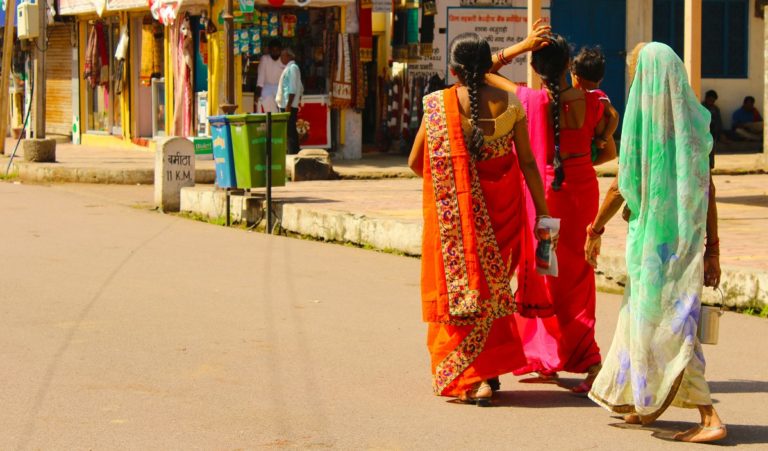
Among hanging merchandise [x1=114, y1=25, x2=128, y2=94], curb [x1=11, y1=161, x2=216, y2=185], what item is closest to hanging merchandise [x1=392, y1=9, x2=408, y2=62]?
curb [x1=11, y1=161, x2=216, y2=185]

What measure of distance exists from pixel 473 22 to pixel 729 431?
58.2 ft

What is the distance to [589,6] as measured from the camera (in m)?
23.1

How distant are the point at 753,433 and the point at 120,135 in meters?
21.5

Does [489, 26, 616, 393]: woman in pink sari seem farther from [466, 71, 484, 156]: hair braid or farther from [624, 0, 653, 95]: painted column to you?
[624, 0, 653, 95]: painted column

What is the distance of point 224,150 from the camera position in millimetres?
13703

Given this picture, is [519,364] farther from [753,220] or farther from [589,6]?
[589,6]

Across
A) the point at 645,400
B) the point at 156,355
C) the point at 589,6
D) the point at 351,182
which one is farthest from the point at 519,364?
the point at 589,6

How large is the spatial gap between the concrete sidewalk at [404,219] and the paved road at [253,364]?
0.27 meters

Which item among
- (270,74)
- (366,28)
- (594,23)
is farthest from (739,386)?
(594,23)

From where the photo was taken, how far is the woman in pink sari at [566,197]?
6.48 m

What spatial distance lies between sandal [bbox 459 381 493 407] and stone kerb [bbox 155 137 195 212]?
31.0ft

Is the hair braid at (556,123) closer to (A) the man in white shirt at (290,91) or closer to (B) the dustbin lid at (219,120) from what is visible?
(B) the dustbin lid at (219,120)

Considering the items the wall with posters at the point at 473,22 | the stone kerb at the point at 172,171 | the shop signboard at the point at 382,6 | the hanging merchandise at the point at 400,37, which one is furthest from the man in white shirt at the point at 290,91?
the stone kerb at the point at 172,171

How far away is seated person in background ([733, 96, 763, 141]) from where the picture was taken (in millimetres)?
22953
